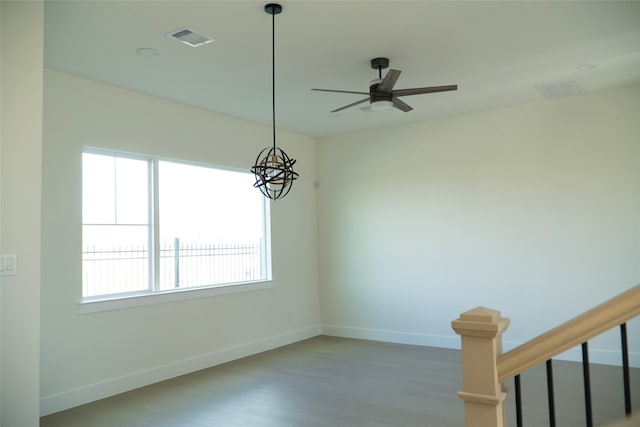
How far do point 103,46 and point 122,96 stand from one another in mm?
1088

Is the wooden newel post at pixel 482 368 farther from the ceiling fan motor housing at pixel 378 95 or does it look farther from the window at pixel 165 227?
the window at pixel 165 227

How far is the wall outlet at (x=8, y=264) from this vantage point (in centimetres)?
251

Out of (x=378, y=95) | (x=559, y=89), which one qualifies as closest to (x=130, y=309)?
(x=378, y=95)

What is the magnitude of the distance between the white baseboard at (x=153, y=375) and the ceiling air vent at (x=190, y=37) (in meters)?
3.13

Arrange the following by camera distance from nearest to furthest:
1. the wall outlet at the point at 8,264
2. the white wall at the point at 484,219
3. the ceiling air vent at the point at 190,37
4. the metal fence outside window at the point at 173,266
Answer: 1. the wall outlet at the point at 8,264
2. the ceiling air vent at the point at 190,37
3. the metal fence outside window at the point at 173,266
4. the white wall at the point at 484,219

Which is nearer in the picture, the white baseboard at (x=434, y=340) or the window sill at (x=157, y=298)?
the window sill at (x=157, y=298)

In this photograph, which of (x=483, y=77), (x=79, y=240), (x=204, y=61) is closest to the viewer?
(x=204, y=61)

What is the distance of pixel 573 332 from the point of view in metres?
1.15

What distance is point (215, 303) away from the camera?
5.57m

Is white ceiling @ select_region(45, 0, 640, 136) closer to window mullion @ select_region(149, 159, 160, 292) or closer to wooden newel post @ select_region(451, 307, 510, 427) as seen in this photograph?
window mullion @ select_region(149, 159, 160, 292)

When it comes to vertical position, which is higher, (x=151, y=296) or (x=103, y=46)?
(x=103, y=46)

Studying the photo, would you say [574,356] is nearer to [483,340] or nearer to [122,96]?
[483,340]

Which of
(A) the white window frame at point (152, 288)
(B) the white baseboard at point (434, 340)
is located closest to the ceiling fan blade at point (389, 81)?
(A) the white window frame at point (152, 288)

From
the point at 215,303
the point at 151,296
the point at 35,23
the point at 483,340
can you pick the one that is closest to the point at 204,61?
the point at 35,23
